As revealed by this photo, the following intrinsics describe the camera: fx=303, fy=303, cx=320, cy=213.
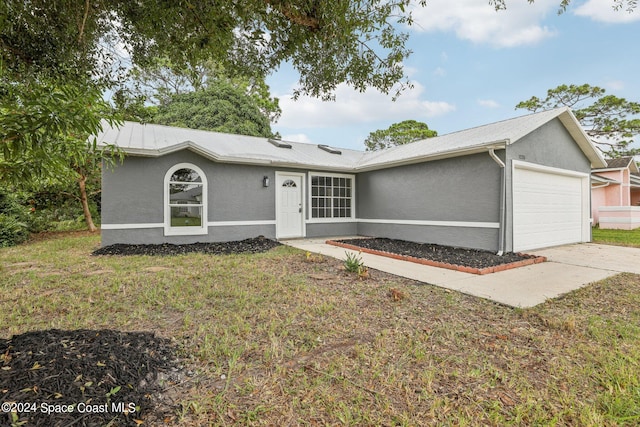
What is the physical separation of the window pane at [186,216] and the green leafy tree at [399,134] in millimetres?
20637

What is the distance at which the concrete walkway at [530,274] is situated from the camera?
14.0 feet

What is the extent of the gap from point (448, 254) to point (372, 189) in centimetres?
411

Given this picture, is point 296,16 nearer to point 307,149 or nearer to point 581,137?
point 307,149

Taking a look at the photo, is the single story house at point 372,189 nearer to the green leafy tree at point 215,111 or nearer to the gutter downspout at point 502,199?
the gutter downspout at point 502,199

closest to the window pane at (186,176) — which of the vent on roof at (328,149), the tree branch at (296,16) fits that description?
the tree branch at (296,16)

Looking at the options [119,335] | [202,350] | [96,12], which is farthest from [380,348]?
[96,12]

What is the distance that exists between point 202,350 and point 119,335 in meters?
0.74

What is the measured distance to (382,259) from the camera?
21.9 feet

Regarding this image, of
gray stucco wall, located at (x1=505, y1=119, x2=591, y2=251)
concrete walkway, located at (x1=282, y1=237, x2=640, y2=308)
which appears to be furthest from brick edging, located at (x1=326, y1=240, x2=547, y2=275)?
gray stucco wall, located at (x1=505, y1=119, x2=591, y2=251)

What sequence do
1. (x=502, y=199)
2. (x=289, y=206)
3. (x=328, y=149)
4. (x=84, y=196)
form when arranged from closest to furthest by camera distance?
(x=502, y=199)
(x=289, y=206)
(x=84, y=196)
(x=328, y=149)

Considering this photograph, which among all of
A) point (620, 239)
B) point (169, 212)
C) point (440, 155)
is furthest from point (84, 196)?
point (620, 239)

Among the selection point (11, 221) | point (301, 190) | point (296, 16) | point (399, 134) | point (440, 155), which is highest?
point (399, 134)

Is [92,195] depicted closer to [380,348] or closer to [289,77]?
[289,77]

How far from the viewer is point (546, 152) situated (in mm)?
8219
